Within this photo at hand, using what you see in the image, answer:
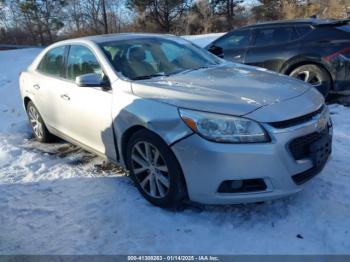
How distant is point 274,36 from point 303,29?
0.58 metres

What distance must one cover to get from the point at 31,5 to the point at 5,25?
3531 millimetres

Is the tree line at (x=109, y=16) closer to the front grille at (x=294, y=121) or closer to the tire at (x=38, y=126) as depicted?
the tire at (x=38, y=126)

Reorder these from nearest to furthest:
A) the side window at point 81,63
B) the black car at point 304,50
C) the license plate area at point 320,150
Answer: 1. the license plate area at point 320,150
2. the side window at point 81,63
3. the black car at point 304,50

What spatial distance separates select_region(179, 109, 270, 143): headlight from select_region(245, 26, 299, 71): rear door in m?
4.38

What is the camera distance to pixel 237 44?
768 centimetres

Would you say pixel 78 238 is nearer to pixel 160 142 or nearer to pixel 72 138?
pixel 160 142

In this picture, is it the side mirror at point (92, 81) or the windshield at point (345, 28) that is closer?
the side mirror at point (92, 81)

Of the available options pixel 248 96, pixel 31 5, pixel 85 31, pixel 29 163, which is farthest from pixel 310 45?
pixel 31 5

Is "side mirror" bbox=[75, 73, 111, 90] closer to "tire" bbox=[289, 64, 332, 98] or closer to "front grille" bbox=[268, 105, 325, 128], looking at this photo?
"front grille" bbox=[268, 105, 325, 128]

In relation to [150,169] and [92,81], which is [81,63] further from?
[150,169]

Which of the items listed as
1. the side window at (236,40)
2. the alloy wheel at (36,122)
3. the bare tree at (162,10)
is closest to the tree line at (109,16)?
the bare tree at (162,10)

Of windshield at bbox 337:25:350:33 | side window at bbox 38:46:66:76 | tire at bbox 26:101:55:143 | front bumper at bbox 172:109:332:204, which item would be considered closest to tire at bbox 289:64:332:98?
windshield at bbox 337:25:350:33

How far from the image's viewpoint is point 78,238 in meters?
3.12

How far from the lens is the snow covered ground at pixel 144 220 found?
290 cm
